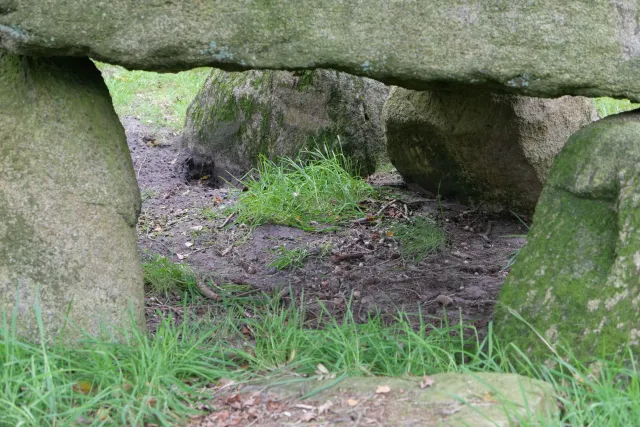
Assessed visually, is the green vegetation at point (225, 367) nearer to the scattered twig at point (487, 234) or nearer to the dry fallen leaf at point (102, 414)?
the dry fallen leaf at point (102, 414)

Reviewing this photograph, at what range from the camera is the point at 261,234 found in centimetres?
461

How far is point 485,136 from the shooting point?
4.19 m

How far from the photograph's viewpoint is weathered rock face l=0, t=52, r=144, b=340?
107 inches

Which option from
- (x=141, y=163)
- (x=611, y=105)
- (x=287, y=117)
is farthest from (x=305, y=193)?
(x=611, y=105)

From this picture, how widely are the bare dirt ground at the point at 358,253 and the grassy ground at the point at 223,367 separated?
544 millimetres

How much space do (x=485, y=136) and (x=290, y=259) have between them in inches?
46.9

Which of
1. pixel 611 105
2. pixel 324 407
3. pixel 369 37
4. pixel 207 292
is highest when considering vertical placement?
pixel 369 37

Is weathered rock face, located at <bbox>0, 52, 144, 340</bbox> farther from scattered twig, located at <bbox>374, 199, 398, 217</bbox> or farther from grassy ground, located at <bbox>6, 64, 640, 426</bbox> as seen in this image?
scattered twig, located at <bbox>374, 199, 398, 217</bbox>

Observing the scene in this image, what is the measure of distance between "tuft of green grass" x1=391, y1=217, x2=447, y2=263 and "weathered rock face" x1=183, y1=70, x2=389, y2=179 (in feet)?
2.98

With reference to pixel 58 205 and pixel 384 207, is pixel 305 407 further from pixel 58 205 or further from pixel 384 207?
pixel 384 207

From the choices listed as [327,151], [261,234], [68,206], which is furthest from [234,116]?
[68,206]

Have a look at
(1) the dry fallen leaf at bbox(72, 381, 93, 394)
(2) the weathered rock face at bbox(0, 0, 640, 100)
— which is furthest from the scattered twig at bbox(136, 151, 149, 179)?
(1) the dry fallen leaf at bbox(72, 381, 93, 394)

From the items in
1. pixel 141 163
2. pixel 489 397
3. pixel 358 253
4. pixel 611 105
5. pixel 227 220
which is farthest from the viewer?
pixel 611 105

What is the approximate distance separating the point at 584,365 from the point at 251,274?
78.3 inches
